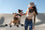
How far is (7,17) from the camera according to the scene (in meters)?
14.8

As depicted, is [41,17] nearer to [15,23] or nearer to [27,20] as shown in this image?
[15,23]

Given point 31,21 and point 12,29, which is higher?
point 31,21

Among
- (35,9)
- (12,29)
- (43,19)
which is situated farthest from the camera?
(43,19)

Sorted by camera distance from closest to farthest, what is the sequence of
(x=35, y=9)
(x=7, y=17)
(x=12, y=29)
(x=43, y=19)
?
(x=35, y=9), (x=12, y=29), (x=43, y=19), (x=7, y=17)

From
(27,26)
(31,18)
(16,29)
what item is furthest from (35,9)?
(16,29)

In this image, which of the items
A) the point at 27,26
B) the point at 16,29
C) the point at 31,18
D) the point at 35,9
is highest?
the point at 35,9

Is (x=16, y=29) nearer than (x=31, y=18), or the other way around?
(x=31, y=18)

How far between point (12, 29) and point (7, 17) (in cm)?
709

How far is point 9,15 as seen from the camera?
15.0 metres

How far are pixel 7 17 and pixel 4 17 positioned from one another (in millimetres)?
428

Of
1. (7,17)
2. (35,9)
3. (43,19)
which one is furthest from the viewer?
(7,17)

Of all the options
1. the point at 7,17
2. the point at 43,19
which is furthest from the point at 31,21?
the point at 7,17

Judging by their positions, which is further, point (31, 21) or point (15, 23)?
point (15, 23)

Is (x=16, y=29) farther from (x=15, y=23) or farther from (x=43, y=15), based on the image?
(x=43, y=15)
